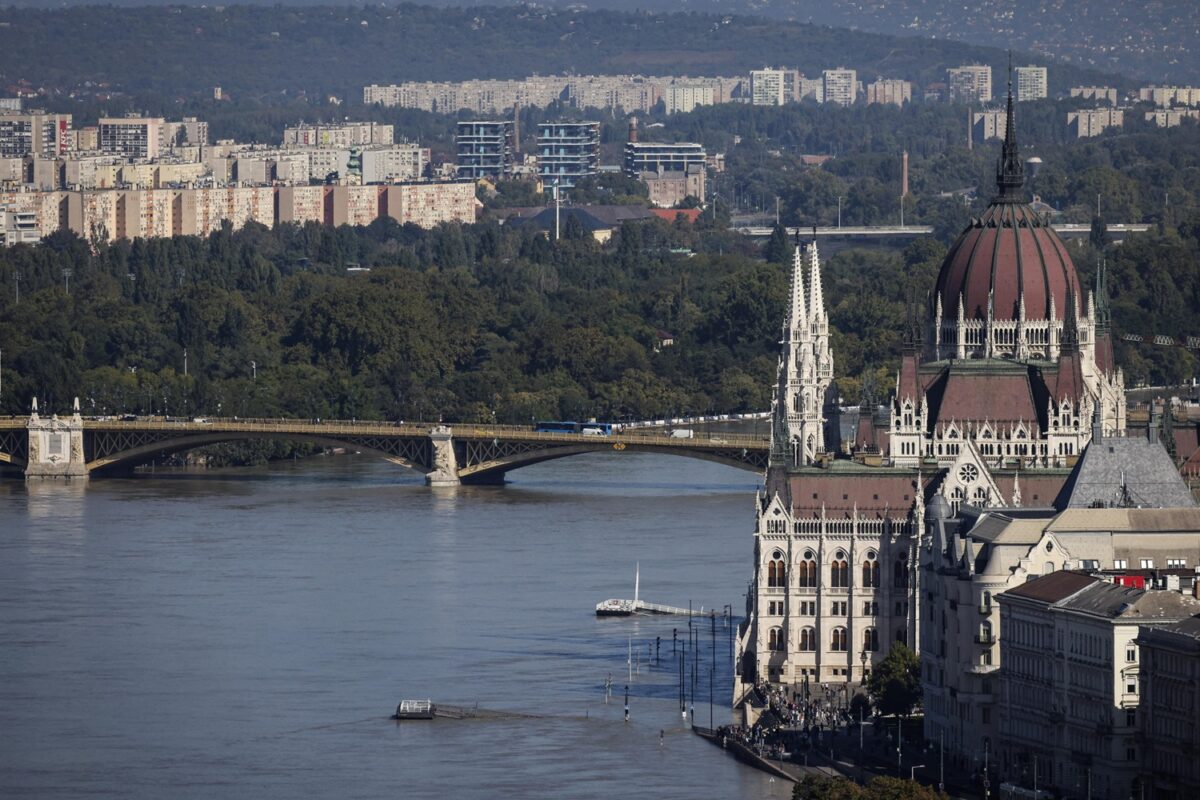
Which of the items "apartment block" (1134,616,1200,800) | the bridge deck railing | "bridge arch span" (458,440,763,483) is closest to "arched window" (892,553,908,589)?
"apartment block" (1134,616,1200,800)

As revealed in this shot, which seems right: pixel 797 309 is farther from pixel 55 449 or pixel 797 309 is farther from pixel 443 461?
pixel 55 449

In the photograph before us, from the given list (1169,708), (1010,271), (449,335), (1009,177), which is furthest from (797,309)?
(449,335)

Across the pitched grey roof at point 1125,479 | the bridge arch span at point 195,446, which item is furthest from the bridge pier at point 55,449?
the pitched grey roof at point 1125,479

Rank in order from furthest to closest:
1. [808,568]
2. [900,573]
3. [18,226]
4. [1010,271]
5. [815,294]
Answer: [18,226], [1010,271], [815,294], [808,568], [900,573]

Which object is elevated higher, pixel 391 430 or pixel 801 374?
pixel 801 374

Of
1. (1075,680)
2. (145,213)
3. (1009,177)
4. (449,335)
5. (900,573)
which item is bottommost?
(1075,680)

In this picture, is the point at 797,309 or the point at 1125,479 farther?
the point at 797,309

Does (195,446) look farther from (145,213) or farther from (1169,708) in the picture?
(145,213)

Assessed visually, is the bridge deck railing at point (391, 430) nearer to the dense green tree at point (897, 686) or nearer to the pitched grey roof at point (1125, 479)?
the dense green tree at point (897, 686)

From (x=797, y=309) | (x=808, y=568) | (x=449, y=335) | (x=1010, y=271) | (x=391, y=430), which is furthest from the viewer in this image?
(x=449, y=335)
